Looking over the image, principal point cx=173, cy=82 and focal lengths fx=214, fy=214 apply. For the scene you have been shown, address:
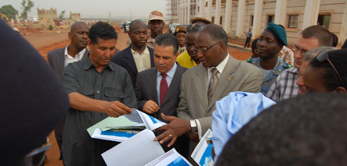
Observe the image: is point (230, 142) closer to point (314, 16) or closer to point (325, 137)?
point (325, 137)

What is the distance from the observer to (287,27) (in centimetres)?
1853

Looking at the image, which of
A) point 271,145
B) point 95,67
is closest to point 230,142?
point 271,145

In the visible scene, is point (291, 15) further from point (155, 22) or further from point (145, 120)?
point (145, 120)

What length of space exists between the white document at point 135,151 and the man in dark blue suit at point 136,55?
6.59 feet

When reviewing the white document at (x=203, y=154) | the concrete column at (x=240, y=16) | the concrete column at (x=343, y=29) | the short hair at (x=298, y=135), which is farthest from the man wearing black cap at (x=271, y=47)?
the concrete column at (x=240, y=16)

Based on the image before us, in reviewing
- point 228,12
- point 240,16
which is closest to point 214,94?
point 240,16

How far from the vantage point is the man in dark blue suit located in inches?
142

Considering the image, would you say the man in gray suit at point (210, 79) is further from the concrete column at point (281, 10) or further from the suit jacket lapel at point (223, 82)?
the concrete column at point (281, 10)

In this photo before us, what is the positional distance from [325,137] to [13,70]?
694 millimetres

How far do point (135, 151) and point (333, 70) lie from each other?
146 centimetres

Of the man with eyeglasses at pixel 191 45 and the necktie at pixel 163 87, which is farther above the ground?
the man with eyeglasses at pixel 191 45

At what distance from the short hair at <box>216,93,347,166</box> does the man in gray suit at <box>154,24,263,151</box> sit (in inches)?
65.4

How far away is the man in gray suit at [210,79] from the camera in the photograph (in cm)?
221

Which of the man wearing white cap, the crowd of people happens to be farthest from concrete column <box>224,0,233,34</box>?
the crowd of people
